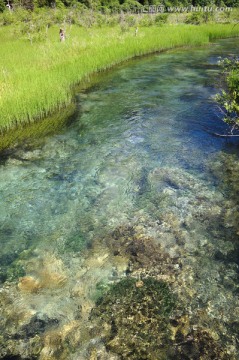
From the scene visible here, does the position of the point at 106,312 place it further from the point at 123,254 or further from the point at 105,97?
the point at 105,97

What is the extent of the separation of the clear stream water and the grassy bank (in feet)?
4.49

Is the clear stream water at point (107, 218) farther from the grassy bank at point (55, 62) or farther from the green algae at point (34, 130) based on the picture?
the grassy bank at point (55, 62)

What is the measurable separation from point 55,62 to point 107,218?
10.0m

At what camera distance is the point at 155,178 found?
7242mm

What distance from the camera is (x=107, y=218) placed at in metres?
6.00

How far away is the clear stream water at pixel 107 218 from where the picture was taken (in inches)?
162

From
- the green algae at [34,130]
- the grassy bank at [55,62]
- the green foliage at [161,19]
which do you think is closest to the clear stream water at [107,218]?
the green algae at [34,130]

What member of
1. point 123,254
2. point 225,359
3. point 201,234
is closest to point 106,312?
point 123,254

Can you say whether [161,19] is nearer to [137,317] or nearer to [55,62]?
[55,62]

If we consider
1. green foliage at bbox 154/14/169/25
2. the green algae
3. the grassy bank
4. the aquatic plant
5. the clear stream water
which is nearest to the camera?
the aquatic plant

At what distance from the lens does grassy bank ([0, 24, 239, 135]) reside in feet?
32.8

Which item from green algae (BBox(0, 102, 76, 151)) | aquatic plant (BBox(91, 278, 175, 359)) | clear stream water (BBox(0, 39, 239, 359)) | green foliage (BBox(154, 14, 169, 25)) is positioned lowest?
aquatic plant (BBox(91, 278, 175, 359))

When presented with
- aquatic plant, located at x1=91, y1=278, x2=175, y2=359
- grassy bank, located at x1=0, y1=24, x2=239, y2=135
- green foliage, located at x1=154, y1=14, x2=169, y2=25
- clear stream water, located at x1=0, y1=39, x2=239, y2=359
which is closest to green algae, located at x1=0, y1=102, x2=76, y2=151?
grassy bank, located at x1=0, y1=24, x2=239, y2=135

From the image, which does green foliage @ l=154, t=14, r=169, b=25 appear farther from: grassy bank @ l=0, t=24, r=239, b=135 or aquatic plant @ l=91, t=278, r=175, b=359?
aquatic plant @ l=91, t=278, r=175, b=359
